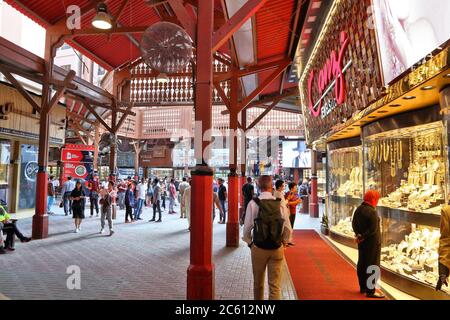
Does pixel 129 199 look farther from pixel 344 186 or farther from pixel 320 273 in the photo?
pixel 320 273

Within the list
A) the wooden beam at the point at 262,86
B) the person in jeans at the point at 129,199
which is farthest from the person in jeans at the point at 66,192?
the wooden beam at the point at 262,86

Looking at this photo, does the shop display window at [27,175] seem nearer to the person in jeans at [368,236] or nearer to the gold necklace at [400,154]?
the person in jeans at [368,236]

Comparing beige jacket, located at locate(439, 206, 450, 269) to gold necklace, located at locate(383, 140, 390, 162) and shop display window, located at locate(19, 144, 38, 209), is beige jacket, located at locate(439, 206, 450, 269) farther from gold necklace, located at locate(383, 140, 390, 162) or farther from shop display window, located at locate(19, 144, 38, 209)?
shop display window, located at locate(19, 144, 38, 209)

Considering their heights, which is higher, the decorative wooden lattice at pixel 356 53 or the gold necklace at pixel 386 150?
the decorative wooden lattice at pixel 356 53

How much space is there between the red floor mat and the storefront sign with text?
2.89 meters

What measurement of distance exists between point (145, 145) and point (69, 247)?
16.4m

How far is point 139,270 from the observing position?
5695 millimetres

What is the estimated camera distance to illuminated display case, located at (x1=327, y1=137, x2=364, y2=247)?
25.7 ft

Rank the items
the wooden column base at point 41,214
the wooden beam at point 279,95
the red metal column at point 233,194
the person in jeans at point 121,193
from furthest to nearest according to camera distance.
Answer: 1. the person in jeans at point 121,193
2. the wooden beam at point 279,95
3. the wooden column base at point 41,214
4. the red metal column at point 233,194

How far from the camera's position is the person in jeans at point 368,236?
445 centimetres

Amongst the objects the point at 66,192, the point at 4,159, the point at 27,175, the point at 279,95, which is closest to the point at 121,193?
the point at 66,192

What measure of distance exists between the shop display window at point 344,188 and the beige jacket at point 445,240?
4249 millimetres
